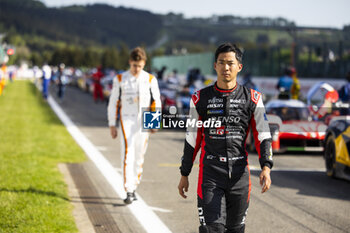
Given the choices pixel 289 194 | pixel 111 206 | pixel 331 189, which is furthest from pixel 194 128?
pixel 331 189

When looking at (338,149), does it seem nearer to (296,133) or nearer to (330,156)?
(330,156)

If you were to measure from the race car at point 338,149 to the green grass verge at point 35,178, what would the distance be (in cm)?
418

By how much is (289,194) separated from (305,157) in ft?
14.9

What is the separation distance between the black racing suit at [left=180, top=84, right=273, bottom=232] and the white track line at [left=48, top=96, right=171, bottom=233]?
1.83 m

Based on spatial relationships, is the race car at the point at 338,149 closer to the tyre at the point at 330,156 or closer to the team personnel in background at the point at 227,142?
the tyre at the point at 330,156

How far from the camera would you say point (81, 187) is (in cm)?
856

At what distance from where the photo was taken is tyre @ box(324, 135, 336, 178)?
380 inches

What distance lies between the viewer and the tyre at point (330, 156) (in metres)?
9.65

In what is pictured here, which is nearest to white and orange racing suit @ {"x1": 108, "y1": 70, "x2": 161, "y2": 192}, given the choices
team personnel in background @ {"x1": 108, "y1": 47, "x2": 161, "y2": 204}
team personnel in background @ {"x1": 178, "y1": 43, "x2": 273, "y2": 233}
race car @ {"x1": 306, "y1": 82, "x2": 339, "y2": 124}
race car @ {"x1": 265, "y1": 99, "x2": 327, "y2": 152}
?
team personnel in background @ {"x1": 108, "y1": 47, "x2": 161, "y2": 204}

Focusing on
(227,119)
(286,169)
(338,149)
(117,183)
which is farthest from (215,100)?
(286,169)

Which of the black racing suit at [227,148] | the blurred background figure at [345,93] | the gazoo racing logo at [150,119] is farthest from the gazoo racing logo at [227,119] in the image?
the blurred background figure at [345,93]

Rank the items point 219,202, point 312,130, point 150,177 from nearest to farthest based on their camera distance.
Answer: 1. point 219,202
2. point 150,177
3. point 312,130

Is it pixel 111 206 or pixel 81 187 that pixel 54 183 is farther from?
pixel 111 206

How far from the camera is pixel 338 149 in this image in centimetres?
932
